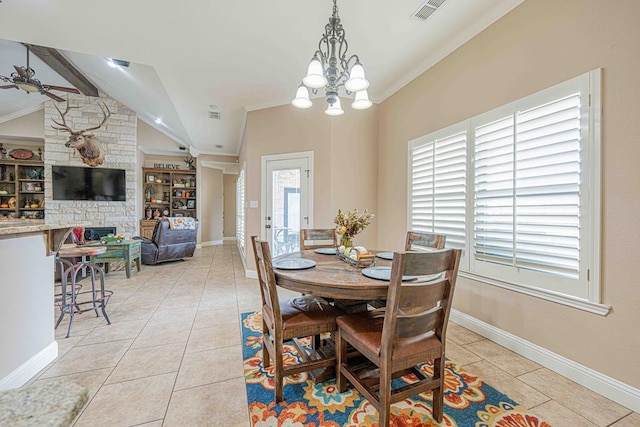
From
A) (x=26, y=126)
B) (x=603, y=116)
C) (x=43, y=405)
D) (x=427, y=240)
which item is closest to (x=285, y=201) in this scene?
(x=427, y=240)

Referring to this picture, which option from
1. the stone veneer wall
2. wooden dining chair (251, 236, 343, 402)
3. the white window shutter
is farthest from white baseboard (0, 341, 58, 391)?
the stone veneer wall

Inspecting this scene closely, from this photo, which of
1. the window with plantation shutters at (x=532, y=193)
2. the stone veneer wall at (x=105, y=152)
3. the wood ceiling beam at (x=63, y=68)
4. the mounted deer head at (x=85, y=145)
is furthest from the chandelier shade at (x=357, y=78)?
the stone veneer wall at (x=105, y=152)

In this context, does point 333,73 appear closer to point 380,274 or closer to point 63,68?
point 380,274

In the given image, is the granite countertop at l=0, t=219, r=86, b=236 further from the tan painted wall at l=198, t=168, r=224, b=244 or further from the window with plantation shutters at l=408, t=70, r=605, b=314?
the tan painted wall at l=198, t=168, r=224, b=244

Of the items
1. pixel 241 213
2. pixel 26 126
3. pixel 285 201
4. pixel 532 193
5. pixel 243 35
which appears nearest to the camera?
pixel 532 193

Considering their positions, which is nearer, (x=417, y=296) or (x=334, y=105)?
(x=417, y=296)

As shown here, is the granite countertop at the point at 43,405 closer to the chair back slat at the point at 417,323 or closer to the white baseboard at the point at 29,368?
the chair back slat at the point at 417,323

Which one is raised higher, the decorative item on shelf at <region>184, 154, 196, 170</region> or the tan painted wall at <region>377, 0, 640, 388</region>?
the decorative item on shelf at <region>184, 154, 196, 170</region>

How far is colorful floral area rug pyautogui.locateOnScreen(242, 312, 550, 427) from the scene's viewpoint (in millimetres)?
1491

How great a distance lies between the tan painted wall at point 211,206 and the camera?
8406 mm

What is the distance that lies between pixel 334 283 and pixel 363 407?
2.53 ft

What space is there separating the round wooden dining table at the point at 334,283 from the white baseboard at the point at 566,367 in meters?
1.52

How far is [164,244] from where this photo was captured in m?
5.50

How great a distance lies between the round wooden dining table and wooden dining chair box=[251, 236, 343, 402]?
12 cm
